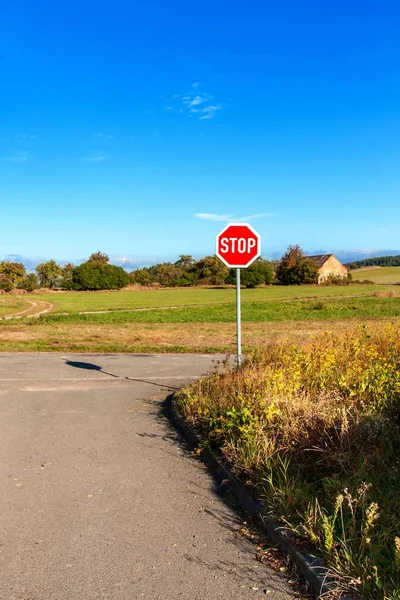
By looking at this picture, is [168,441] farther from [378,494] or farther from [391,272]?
[391,272]

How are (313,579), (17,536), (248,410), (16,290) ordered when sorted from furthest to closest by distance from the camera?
(16,290)
(248,410)
(17,536)
(313,579)

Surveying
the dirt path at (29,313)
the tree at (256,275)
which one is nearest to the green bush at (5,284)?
the dirt path at (29,313)

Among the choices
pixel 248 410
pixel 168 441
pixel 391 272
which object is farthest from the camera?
pixel 391 272

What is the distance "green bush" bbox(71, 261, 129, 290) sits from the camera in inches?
3700

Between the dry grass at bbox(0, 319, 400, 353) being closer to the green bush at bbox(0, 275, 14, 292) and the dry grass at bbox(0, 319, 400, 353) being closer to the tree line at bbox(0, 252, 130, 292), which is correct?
the green bush at bbox(0, 275, 14, 292)

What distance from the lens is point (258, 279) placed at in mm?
97500

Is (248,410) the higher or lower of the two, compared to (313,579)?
higher

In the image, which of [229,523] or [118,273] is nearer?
[229,523]

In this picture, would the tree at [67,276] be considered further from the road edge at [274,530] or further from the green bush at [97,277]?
the road edge at [274,530]

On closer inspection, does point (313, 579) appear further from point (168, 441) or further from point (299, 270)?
point (299, 270)

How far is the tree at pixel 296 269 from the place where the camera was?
333ft

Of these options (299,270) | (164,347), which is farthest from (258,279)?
(164,347)

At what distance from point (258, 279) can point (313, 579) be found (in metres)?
95.3

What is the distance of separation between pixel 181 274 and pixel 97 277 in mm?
19777
